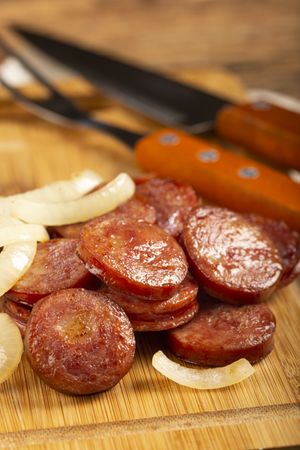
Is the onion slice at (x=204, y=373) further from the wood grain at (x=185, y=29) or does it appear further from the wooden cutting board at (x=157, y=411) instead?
the wood grain at (x=185, y=29)

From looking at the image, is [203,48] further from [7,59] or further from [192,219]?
[192,219]

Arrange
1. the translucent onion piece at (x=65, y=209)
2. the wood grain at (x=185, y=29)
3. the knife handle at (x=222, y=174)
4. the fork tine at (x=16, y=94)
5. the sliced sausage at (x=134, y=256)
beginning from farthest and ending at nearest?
the wood grain at (x=185, y=29) → the fork tine at (x=16, y=94) → the knife handle at (x=222, y=174) → the translucent onion piece at (x=65, y=209) → the sliced sausage at (x=134, y=256)

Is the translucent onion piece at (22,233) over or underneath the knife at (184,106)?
over

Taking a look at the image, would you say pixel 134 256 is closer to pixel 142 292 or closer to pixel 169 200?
pixel 142 292

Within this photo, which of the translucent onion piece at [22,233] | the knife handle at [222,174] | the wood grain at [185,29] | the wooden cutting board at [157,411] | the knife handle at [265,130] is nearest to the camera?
the wooden cutting board at [157,411]

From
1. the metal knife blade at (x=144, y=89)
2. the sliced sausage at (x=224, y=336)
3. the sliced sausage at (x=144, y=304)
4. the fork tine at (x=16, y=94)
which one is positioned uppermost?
the sliced sausage at (x=144, y=304)

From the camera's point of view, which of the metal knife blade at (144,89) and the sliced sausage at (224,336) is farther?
the metal knife blade at (144,89)

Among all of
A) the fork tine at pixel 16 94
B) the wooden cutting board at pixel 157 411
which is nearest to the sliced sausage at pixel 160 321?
the wooden cutting board at pixel 157 411
